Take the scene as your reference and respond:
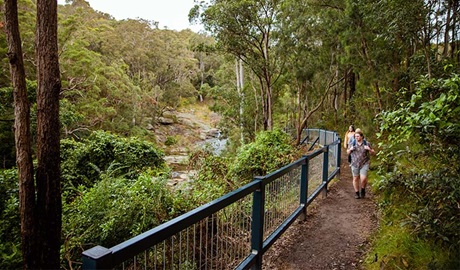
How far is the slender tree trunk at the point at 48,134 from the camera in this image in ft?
18.6

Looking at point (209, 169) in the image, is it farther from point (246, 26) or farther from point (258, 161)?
point (246, 26)

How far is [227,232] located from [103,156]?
10.8 meters

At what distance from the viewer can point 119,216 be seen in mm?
5266

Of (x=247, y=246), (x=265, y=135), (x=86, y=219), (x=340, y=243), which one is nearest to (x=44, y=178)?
(x=86, y=219)

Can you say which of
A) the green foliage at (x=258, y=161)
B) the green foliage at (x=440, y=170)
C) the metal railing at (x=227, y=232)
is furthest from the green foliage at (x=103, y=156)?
the green foliage at (x=440, y=170)

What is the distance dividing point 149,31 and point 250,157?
101 ft

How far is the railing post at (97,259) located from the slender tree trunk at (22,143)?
5.26 meters

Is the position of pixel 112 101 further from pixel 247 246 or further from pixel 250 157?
pixel 247 246

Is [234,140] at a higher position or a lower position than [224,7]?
lower

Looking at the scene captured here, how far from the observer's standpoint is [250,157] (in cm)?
1138

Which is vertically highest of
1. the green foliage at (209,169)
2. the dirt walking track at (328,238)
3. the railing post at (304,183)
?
the railing post at (304,183)

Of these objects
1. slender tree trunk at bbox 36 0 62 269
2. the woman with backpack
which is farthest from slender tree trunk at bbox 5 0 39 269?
the woman with backpack

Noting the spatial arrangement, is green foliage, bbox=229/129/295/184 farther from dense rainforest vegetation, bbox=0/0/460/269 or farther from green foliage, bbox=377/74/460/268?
green foliage, bbox=377/74/460/268

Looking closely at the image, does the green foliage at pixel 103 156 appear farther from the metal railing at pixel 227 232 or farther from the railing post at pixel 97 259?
the railing post at pixel 97 259
